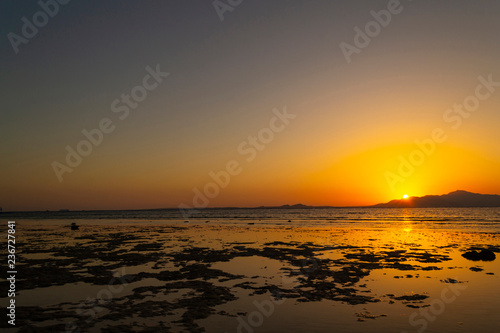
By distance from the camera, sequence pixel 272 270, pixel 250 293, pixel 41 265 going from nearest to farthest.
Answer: pixel 250 293 < pixel 272 270 < pixel 41 265

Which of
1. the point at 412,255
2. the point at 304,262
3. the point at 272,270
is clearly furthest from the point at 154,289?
the point at 412,255

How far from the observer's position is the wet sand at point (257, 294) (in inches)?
412

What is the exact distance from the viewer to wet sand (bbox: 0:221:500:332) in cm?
1047

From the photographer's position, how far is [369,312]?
1152 centimetres

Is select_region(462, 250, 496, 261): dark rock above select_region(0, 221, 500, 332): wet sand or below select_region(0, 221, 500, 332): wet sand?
below

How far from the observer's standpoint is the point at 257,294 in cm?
1386

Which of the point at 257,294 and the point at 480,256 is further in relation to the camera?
the point at 480,256

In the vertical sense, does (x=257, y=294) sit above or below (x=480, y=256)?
above

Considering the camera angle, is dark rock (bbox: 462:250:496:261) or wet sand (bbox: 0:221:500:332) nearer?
wet sand (bbox: 0:221:500:332)

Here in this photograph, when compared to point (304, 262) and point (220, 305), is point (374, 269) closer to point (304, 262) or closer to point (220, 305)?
point (304, 262)

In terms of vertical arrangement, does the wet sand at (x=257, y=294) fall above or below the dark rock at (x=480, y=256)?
above

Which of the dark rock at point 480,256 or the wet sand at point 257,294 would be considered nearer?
the wet sand at point 257,294

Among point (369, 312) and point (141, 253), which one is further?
point (141, 253)

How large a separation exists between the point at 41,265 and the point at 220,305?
13827 millimetres
